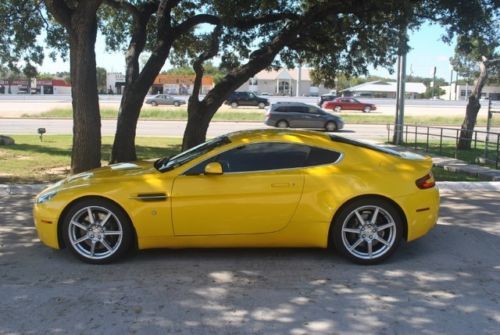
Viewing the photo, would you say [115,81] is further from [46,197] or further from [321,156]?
[321,156]

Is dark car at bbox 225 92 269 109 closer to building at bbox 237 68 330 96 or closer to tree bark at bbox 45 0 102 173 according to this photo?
tree bark at bbox 45 0 102 173

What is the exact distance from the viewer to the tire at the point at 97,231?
5617 millimetres

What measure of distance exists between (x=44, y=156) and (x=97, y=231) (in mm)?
10491

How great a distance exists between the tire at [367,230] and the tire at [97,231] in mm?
2110

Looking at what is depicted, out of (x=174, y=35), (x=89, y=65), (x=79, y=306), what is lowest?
(x=79, y=306)

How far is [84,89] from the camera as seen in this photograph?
1010 centimetres

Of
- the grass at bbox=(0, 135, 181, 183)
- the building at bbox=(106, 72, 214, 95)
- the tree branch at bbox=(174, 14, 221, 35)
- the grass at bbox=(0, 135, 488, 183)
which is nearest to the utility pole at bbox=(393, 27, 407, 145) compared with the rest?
the grass at bbox=(0, 135, 488, 183)

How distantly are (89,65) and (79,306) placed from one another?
21.1 ft

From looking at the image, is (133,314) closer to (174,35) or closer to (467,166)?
(174,35)

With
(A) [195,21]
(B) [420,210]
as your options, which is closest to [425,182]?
(B) [420,210]

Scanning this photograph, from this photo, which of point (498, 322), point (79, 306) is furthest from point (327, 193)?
point (79, 306)

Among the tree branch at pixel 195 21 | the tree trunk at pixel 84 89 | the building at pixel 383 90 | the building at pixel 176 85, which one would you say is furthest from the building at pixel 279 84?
the tree trunk at pixel 84 89

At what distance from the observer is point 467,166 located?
13703mm

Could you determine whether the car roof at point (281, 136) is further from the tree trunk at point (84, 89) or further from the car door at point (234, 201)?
the tree trunk at point (84, 89)
